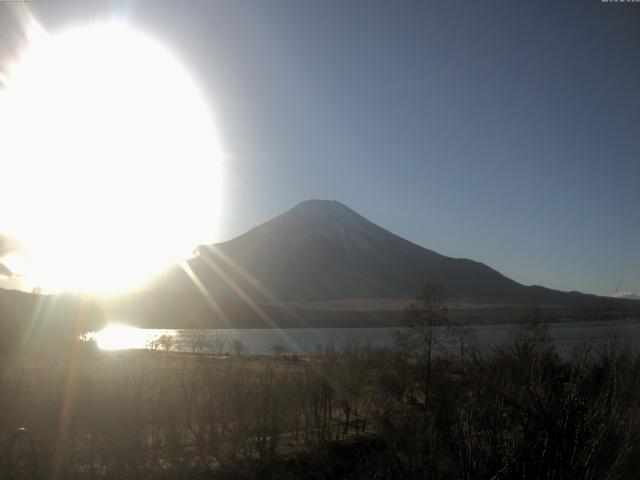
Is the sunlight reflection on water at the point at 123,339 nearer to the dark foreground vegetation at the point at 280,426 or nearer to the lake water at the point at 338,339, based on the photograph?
the lake water at the point at 338,339

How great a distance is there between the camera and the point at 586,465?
3.57 m

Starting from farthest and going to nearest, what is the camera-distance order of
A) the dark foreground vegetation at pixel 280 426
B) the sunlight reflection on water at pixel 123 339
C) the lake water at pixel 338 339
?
the lake water at pixel 338 339
the sunlight reflection on water at pixel 123 339
the dark foreground vegetation at pixel 280 426

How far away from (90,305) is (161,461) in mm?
37968

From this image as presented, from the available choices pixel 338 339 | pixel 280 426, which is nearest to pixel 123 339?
pixel 338 339

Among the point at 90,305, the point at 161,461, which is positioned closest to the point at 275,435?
the point at 161,461

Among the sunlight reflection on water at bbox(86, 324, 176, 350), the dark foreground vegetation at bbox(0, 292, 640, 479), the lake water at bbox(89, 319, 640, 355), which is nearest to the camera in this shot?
the dark foreground vegetation at bbox(0, 292, 640, 479)

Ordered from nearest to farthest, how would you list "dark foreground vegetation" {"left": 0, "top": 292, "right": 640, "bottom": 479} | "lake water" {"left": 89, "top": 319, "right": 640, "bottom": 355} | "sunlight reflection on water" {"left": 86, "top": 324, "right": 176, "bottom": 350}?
"dark foreground vegetation" {"left": 0, "top": 292, "right": 640, "bottom": 479} < "sunlight reflection on water" {"left": 86, "top": 324, "right": 176, "bottom": 350} < "lake water" {"left": 89, "top": 319, "right": 640, "bottom": 355}

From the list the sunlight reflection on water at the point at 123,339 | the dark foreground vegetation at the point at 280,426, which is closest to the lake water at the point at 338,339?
the sunlight reflection on water at the point at 123,339

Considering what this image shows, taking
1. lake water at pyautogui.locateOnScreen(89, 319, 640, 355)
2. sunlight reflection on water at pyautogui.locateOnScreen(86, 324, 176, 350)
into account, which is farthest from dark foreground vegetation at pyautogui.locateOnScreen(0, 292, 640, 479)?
lake water at pyautogui.locateOnScreen(89, 319, 640, 355)

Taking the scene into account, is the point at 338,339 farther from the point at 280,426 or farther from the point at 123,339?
the point at 280,426

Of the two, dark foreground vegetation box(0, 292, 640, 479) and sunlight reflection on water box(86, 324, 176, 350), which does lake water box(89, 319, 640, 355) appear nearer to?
sunlight reflection on water box(86, 324, 176, 350)

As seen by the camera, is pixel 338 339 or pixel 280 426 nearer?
pixel 280 426

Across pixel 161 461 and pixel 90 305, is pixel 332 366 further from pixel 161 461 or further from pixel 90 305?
pixel 90 305

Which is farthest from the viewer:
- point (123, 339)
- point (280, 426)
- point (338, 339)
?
point (123, 339)
